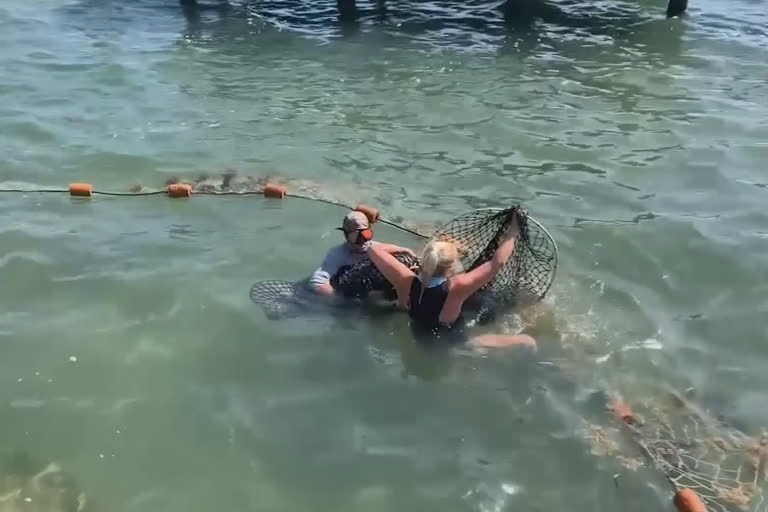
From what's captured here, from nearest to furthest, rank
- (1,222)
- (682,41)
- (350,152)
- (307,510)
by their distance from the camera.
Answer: (307,510) < (1,222) < (350,152) < (682,41)

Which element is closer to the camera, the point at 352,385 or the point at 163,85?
the point at 352,385

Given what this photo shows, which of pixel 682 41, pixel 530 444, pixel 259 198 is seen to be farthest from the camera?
pixel 682 41

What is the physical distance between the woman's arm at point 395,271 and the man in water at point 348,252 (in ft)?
0.83

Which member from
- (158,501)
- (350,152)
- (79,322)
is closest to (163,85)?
(350,152)

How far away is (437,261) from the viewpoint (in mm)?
7246

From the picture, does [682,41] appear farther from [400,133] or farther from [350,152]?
[350,152]

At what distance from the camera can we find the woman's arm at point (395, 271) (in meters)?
7.58

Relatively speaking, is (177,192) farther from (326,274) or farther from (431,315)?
(431,315)

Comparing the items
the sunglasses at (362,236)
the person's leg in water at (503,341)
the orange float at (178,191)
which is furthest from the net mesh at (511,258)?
the orange float at (178,191)

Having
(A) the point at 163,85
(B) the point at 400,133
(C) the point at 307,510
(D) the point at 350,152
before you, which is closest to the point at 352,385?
(C) the point at 307,510

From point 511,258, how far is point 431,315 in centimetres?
117

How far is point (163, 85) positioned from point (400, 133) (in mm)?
5407

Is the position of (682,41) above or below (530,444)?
above

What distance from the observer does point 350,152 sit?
1194cm
